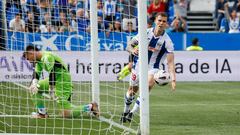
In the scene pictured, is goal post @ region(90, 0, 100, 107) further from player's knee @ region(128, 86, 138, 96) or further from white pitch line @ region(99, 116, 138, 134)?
player's knee @ region(128, 86, 138, 96)

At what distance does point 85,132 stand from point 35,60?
8.72ft

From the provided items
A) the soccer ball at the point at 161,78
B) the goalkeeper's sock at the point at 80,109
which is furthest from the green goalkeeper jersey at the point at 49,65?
the soccer ball at the point at 161,78

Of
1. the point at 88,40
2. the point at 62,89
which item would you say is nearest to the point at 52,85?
the point at 62,89

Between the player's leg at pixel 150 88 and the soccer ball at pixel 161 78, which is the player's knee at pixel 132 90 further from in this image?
the soccer ball at pixel 161 78

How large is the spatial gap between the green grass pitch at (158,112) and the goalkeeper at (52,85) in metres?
0.24

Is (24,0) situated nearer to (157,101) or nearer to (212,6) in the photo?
(157,101)

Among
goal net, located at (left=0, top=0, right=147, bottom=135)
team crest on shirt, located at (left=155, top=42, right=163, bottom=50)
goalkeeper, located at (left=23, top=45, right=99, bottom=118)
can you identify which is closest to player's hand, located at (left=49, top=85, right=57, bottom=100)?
goalkeeper, located at (left=23, top=45, right=99, bottom=118)

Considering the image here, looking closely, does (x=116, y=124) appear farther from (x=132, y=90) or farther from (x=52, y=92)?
(x=52, y=92)

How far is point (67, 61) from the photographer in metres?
25.0

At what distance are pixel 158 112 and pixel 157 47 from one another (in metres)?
2.17

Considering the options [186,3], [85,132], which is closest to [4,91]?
[85,132]

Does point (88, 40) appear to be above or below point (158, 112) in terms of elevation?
above

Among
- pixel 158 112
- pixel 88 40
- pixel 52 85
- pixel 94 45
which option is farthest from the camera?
pixel 88 40

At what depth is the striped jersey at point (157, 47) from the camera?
618 inches
